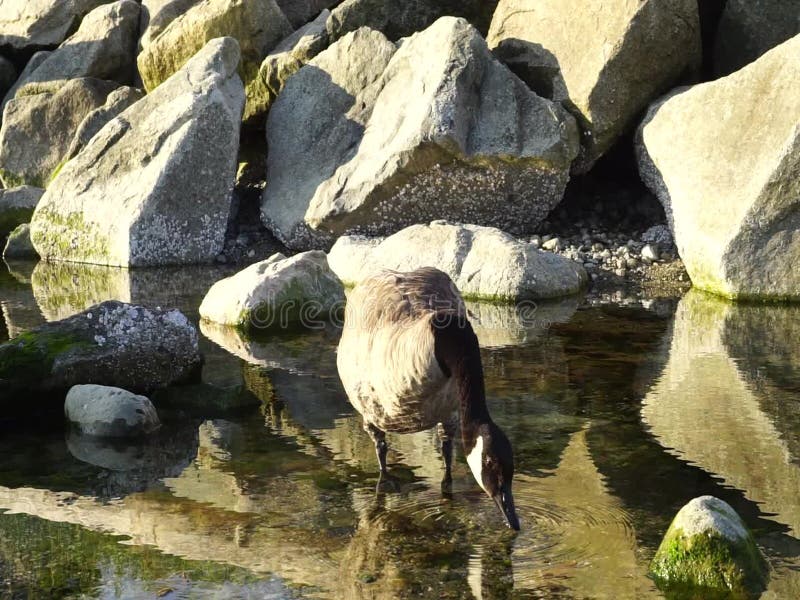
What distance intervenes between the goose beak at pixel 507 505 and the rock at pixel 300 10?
14698 mm

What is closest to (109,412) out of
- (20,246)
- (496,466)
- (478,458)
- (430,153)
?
(478,458)

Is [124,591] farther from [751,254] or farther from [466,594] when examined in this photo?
[751,254]

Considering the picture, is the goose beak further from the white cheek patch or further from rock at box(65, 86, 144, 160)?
rock at box(65, 86, 144, 160)

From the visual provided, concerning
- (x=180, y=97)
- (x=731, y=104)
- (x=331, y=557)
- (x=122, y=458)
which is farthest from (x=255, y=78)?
(x=331, y=557)

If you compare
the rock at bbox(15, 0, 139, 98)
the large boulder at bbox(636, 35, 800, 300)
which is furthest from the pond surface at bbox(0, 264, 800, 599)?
the rock at bbox(15, 0, 139, 98)

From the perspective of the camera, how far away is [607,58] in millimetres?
14461

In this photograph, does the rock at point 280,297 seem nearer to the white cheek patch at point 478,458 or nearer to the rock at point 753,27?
the white cheek patch at point 478,458

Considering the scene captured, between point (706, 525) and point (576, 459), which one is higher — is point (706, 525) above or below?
above

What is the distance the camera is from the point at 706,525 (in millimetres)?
5508

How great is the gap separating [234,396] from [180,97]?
802cm

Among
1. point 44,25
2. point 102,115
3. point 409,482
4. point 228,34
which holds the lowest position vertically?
point 409,482

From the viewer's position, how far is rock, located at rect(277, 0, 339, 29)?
1941 centimetres

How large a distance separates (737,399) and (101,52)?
50.3 feet

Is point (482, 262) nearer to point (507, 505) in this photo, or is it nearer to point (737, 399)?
point (737, 399)
